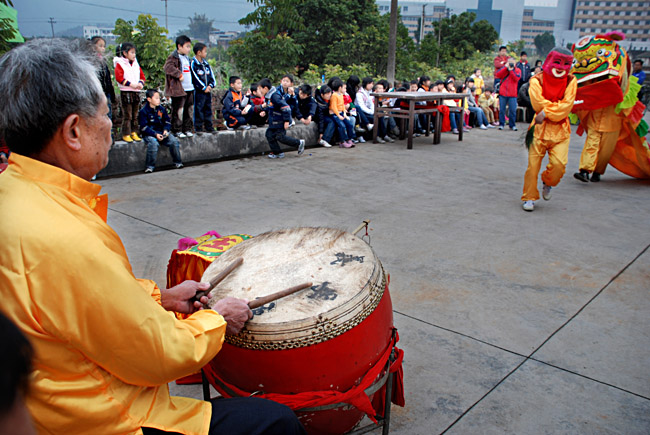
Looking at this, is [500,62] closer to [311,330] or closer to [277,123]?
[277,123]

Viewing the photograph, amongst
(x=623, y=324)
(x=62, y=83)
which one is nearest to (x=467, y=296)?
(x=623, y=324)

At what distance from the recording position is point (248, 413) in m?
1.31

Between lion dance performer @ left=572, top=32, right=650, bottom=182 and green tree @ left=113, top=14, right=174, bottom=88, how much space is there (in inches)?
265

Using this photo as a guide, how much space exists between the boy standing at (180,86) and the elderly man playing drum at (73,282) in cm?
567

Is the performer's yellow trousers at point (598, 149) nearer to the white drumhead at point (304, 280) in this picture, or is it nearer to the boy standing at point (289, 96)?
the boy standing at point (289, 96)

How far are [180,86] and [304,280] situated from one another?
570 cm

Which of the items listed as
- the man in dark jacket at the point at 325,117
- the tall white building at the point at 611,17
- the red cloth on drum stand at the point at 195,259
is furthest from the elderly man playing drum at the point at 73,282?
the tall white building at the point at 611,17

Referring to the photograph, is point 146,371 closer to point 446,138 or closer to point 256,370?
point 256,370

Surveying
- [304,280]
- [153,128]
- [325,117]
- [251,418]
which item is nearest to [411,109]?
[325,117]

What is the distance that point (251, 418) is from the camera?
1.29 metres

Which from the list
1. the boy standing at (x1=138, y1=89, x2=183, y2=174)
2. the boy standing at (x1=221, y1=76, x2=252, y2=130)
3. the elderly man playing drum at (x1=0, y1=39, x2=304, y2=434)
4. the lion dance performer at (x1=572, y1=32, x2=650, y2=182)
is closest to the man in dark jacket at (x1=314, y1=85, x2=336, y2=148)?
the boy standing at (x1=221, y1=76, x2=252, y2=130)

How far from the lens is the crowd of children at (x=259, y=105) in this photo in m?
6.30

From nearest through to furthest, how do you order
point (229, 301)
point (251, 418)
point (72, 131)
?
1. point (72, 131)
2. point (251, 418)
3. point (229, 301)

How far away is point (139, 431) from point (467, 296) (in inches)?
88.5
